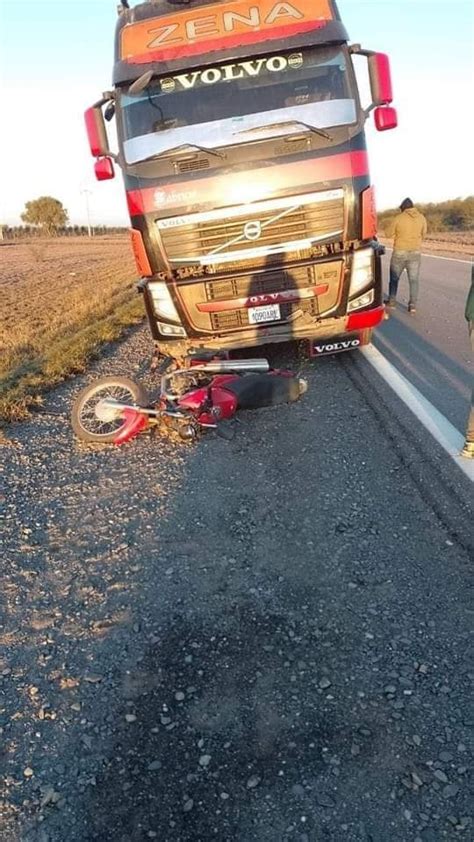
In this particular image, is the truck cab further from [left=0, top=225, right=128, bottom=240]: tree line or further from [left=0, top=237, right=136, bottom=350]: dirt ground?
[left=0, top=225, right=128, bottom=240]: tree line

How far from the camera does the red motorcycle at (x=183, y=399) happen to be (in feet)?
16.2

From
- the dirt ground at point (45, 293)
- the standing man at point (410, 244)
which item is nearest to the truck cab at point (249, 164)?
the standing man at point (410, 244)

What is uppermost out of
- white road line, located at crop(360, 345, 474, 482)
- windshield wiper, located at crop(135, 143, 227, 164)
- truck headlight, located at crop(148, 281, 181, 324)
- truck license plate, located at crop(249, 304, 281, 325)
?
windshield wiper, located at crop(135, 143, 227, 164)

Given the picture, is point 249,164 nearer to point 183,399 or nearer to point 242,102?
point 242,102

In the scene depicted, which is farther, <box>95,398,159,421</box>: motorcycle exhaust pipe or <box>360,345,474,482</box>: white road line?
<box>95,398,159,421</box>: motorcycle exhaust pipe

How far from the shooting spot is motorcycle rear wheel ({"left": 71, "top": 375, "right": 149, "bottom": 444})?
5.07 meters

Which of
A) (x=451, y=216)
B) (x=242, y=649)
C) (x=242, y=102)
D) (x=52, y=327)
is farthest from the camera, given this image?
(x=451, y=216)

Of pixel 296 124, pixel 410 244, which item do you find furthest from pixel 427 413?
pixel 410 244

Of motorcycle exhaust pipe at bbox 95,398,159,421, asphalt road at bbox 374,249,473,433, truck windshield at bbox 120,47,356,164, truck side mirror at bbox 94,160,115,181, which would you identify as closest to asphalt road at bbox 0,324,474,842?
motorcycle exhaust pipe at bbox 95,398,159,421

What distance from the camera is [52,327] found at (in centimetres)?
1154

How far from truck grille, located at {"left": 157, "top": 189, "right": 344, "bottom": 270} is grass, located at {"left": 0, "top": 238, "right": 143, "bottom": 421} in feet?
7.45

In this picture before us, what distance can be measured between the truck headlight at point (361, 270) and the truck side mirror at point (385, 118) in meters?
1.32

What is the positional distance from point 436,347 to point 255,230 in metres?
2.85

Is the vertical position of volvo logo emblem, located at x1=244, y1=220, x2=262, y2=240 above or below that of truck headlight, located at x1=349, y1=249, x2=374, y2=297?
above
